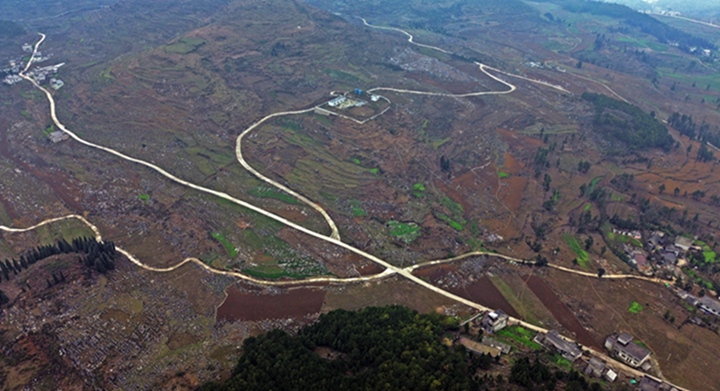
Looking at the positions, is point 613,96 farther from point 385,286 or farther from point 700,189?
point 385,286

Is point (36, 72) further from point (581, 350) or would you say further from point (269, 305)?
point (581, 350)

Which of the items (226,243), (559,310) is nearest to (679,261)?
(559,310)

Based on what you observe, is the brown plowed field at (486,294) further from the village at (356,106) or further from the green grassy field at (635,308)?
the village at (356,106)

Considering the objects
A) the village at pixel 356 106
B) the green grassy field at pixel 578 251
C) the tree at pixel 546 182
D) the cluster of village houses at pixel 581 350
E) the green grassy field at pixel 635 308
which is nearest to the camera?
the cluster of village houses at pixel 581 350

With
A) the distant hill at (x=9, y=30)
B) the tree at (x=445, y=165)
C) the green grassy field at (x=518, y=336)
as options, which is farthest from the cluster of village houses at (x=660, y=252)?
the distant hill at (x=9, y=30)

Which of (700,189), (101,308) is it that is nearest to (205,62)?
(101,308)
